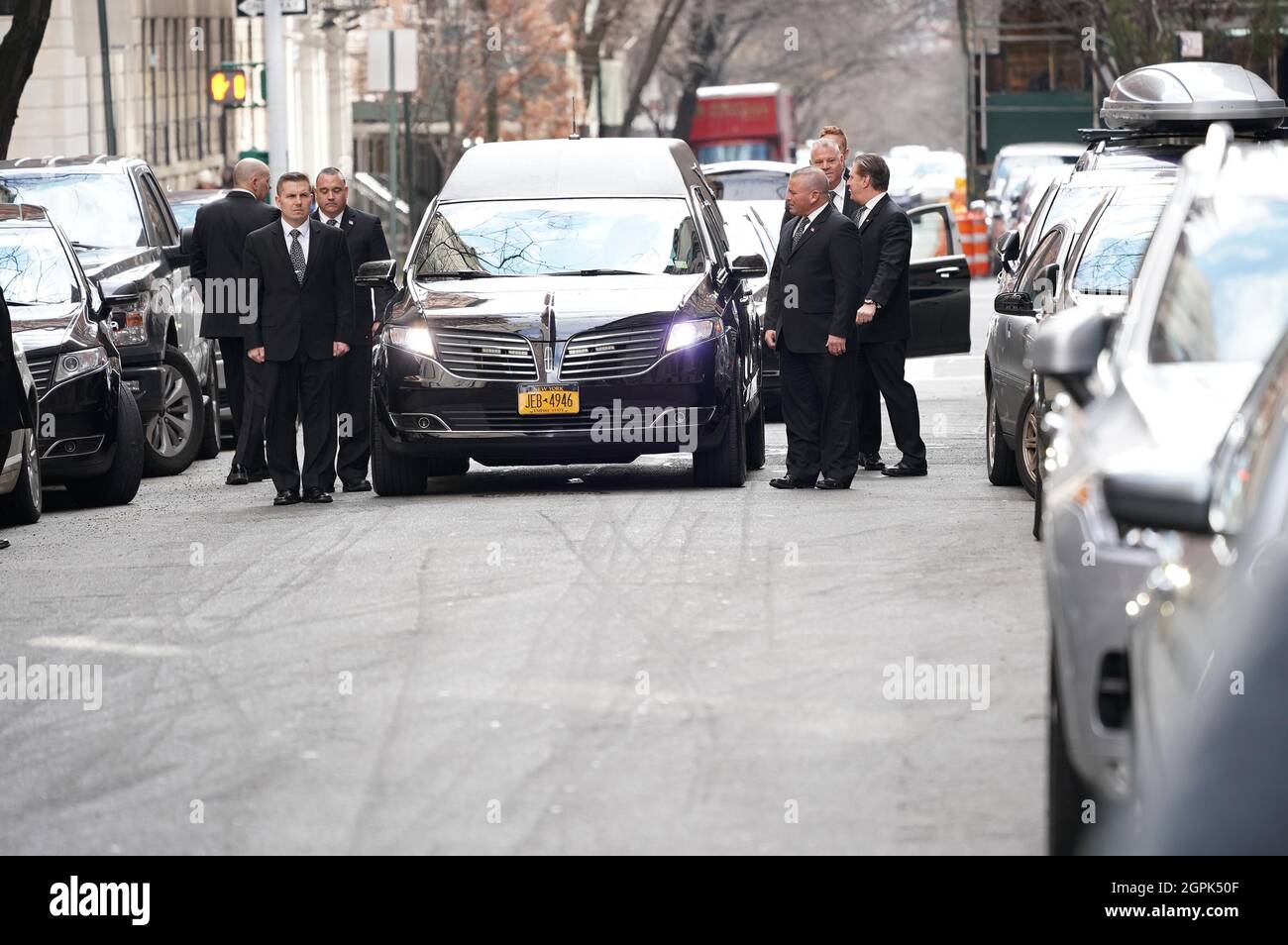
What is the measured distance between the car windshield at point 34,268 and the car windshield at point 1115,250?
6.20 m

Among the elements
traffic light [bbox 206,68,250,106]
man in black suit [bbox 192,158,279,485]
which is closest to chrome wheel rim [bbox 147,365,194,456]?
man in black suit [bbox 192,158,279,485]

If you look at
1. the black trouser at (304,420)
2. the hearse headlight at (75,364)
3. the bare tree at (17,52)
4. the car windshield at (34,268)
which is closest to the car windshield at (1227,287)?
the black trouser at (304,420)

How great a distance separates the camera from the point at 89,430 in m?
14.5

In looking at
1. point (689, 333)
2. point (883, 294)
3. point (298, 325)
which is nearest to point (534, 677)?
point (689, 333)

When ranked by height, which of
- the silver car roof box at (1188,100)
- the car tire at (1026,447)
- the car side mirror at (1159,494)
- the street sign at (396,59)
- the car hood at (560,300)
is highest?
the street sign at (396,59)

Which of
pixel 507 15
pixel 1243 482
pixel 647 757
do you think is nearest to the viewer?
pixel 1243 482

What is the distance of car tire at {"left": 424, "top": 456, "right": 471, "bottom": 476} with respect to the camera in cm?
1485

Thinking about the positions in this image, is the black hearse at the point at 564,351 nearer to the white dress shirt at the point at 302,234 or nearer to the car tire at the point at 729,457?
the car tire at the point at 729,457

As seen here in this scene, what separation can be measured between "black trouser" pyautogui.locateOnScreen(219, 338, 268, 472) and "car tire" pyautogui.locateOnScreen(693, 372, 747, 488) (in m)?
2.59

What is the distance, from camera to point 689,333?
45.4 ft

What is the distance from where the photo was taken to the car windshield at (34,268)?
49.8 ft

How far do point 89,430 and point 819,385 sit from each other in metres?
4.23

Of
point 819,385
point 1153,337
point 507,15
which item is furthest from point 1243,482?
point 507,15

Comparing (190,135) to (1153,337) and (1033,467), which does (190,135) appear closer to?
(1033,467)
